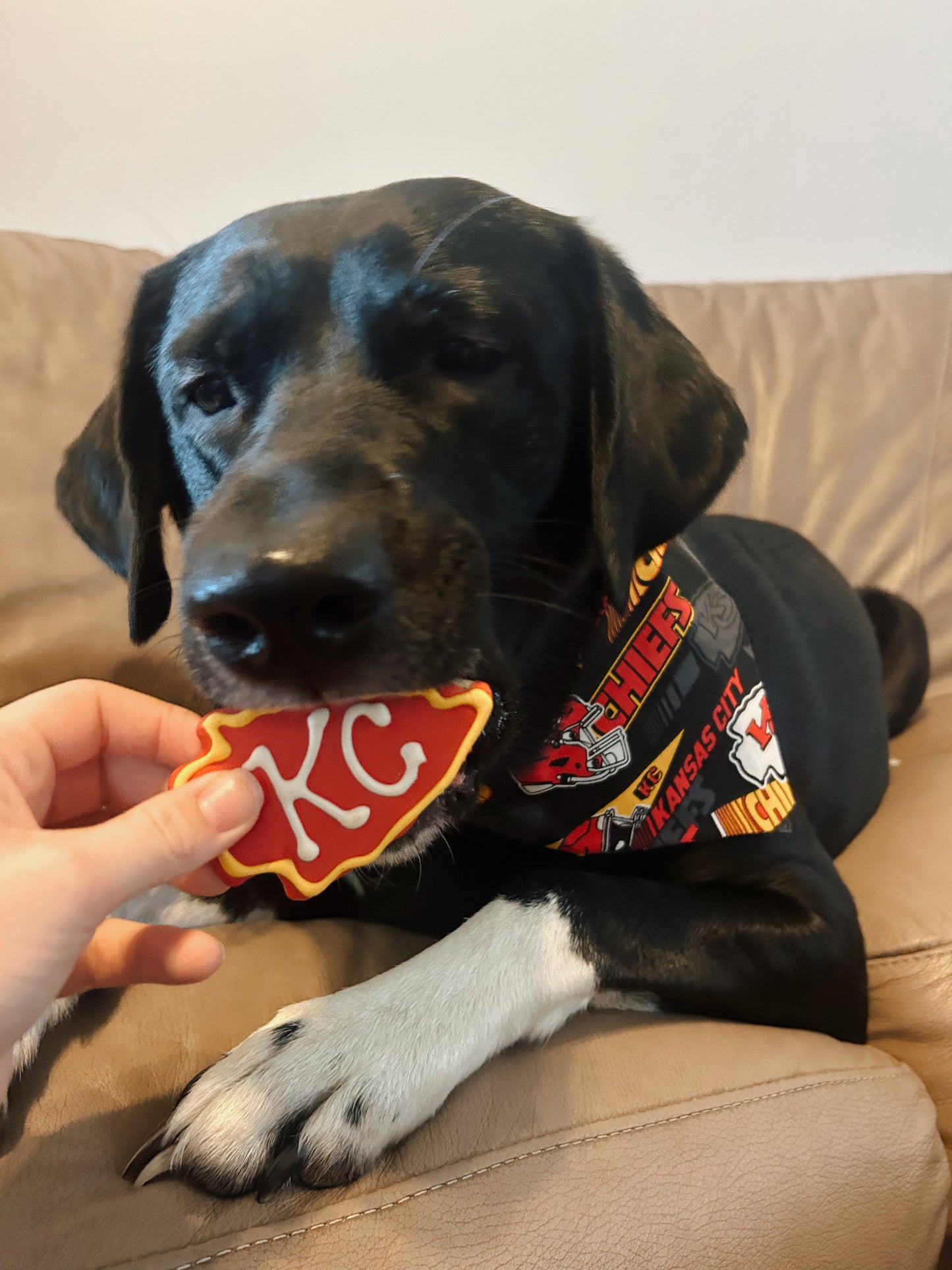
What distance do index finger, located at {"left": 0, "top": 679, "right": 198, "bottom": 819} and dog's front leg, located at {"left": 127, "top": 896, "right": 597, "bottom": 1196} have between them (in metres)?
0.37

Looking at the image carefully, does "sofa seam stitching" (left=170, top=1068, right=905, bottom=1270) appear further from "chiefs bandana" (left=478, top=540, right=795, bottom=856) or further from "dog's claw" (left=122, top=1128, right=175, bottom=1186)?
"chiefs bandana" (left=478, top=540, right=795, bottom=856)

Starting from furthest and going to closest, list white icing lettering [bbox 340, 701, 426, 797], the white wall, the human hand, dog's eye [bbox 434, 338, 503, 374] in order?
the white wall → dog's eye [bbox 434, 338, 503, 374] → white icing lettering [bbox 340, 701, 426, 797] → the human hand

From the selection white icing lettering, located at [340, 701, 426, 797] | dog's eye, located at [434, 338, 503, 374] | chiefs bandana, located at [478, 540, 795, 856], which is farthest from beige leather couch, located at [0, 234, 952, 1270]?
dog's eye, located at [434, 338, 503, 374]

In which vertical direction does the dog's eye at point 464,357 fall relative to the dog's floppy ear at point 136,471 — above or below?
above

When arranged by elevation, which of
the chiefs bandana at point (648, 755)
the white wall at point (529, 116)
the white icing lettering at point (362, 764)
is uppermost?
the white wall at point (529, 116)

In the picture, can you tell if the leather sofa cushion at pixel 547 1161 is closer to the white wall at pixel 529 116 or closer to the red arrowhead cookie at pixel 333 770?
the red arrowhead cookie at pixel 333 770

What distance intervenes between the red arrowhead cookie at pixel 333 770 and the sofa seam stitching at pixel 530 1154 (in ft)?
0.98

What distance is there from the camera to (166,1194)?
743mm

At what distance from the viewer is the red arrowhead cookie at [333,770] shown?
0.77m

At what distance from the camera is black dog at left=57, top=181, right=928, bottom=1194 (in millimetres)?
783

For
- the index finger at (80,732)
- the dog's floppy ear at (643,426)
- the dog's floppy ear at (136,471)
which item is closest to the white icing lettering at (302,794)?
the index finger at (80,732)

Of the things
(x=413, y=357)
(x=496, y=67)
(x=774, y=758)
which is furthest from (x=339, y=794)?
(x=496, y=67)

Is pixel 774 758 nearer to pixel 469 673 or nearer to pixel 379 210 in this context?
pixel 469 673

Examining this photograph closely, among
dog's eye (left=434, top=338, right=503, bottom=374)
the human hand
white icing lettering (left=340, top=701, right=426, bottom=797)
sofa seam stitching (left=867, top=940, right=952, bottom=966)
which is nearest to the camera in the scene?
the human hand
